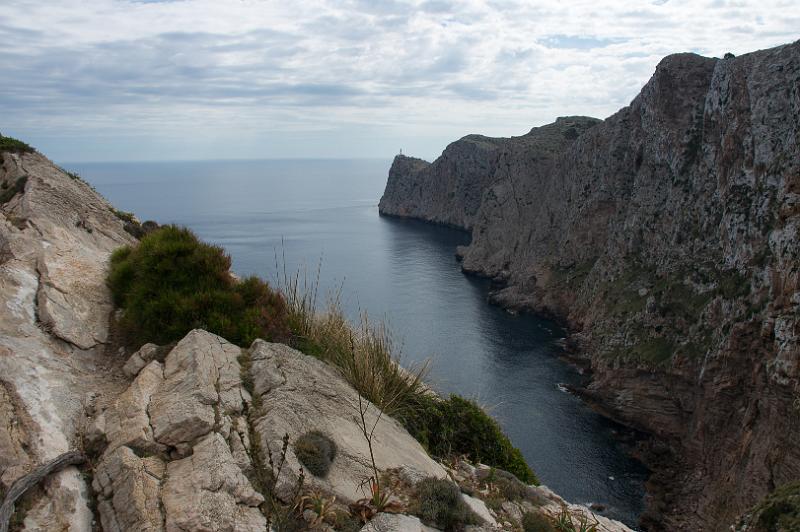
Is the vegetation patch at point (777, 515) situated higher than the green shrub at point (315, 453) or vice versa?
the green shrub at point (315, 453)

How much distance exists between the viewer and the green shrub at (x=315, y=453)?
271 inches

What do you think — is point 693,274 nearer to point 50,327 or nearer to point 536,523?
point 536,523

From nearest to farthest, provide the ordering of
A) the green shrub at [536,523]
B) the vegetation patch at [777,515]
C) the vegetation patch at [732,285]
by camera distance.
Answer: the green shrub at [536,523] < the vegetation patch at [777,515] < the vegetation patch at [732,285]

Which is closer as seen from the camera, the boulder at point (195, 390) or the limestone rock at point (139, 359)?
the boulder at point (195, 390)

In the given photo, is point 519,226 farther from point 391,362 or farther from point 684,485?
point 391,362

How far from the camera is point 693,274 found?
4681 cm

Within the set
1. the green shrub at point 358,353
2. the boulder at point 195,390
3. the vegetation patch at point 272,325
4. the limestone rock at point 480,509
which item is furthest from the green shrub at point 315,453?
the green shrub at point 358,353

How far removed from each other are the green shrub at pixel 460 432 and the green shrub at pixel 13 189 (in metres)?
10.7

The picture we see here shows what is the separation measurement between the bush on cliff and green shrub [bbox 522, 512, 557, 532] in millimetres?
5033

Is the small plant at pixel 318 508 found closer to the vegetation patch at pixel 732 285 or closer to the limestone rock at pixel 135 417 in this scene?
the limestone rock at pixel 135 417

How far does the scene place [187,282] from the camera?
1040 centimetres

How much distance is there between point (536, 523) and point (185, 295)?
6605 mm

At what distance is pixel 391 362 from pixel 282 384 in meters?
2.93

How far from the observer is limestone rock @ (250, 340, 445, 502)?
7.02 meters
